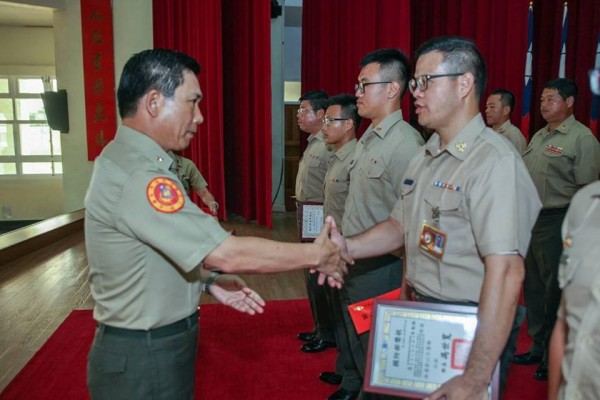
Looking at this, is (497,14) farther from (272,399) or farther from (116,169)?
(116,169)

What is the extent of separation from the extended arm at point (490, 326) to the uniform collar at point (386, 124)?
111 cm

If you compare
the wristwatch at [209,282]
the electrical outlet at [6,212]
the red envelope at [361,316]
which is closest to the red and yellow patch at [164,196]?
the wristwatch at [209,282]

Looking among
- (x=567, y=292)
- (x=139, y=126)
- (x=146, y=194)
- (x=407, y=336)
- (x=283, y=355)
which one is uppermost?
(x=139, y=126)

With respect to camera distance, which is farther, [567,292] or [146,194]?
[146,194]

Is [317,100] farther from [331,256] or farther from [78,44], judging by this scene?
[78,44]

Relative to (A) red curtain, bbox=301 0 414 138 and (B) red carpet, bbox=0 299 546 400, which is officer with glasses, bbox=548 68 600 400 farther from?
(A) red curtain, bbox=301 0 414 138

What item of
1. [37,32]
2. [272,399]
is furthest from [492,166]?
[37,32]

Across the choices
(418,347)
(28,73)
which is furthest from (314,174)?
(28,73)

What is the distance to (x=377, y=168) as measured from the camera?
2.15 m

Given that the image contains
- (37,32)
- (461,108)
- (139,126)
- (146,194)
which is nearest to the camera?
(146,194)

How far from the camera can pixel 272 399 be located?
238 cm

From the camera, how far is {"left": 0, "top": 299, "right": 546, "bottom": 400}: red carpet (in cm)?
243

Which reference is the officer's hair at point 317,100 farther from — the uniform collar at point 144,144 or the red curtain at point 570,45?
the uniform collar at point 144,144

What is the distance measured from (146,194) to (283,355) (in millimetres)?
1898
